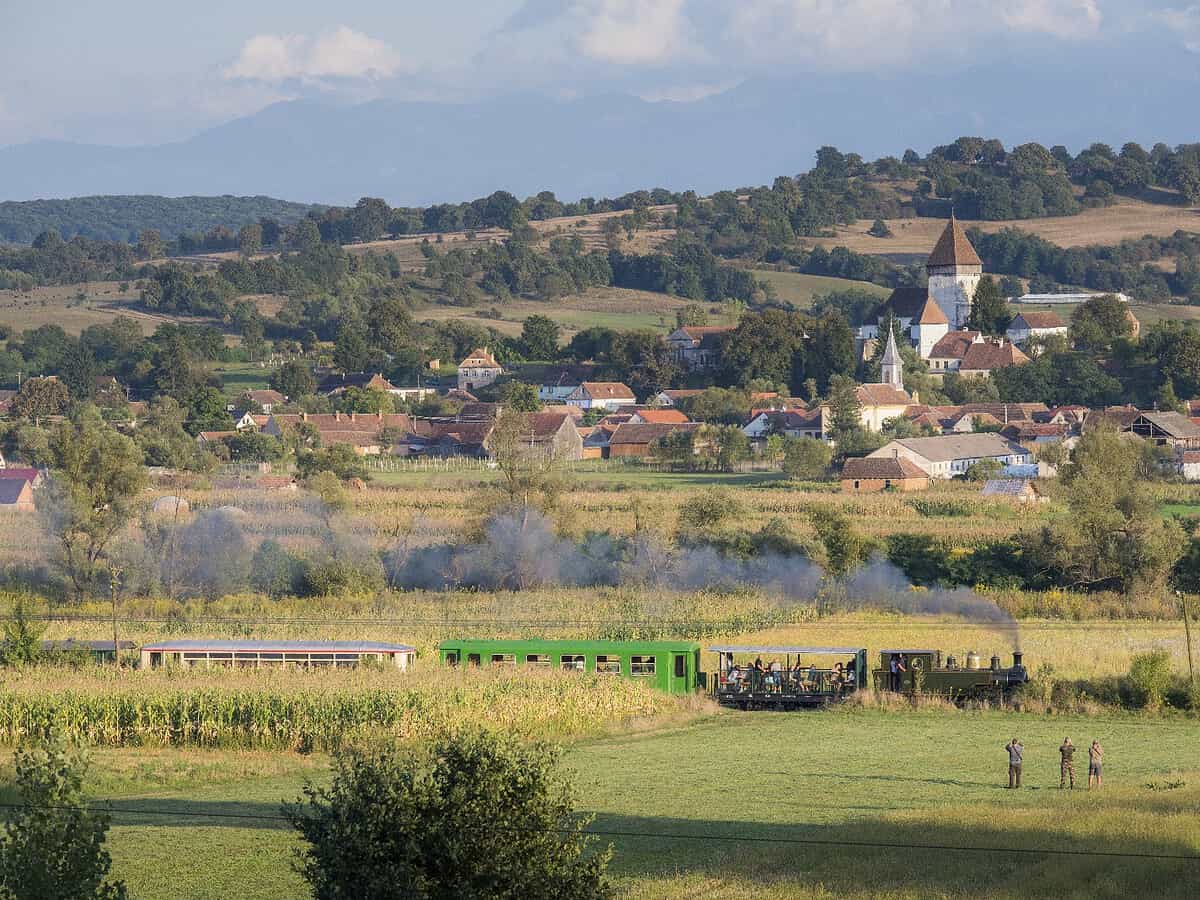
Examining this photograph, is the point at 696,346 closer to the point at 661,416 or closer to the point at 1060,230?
the point at 661,416

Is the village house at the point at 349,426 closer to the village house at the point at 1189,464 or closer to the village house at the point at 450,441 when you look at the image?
the village house at the point at 450,441

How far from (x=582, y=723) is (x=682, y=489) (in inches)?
1534

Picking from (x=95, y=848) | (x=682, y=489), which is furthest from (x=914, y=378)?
(x=95, y=848)

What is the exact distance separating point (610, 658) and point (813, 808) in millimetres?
10647

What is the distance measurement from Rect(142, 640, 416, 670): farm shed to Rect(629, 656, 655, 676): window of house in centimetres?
413

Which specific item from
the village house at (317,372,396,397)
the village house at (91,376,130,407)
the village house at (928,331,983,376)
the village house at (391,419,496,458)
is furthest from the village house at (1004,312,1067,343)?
the village house at (91,376,130,407)

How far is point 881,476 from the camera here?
70625mm

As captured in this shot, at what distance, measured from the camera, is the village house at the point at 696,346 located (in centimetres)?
11488

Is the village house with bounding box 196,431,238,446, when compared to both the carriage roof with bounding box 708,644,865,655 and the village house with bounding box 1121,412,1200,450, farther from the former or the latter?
the carriage roof with bounding box 708,644,865,655

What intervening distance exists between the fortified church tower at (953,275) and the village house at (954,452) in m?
54.4

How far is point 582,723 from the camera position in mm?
30750

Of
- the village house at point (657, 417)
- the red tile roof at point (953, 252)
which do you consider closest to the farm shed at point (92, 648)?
the village house at point (657, 417)

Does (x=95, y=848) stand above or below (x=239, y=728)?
above

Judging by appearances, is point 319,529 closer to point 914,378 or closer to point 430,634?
point 430,634
